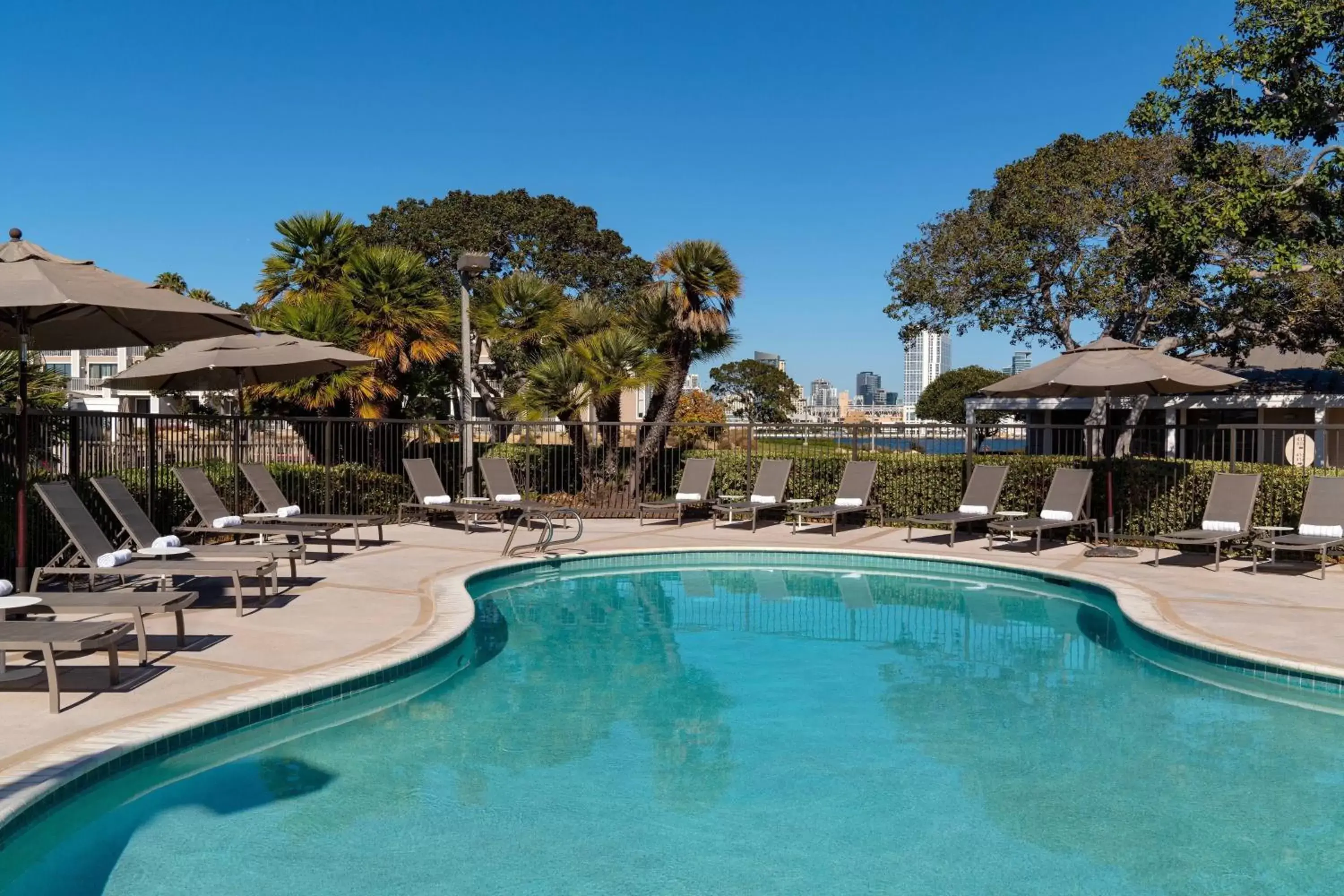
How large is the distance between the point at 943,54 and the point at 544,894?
23.9 metres

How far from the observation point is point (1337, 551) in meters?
10.6

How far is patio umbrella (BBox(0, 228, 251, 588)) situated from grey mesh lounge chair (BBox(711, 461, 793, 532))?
797 cm

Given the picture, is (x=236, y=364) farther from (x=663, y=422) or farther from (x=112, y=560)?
(x=663, y=422)

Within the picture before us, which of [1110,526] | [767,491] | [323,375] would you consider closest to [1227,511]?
[1110,526]

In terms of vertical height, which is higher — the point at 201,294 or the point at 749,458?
the point at 201,294

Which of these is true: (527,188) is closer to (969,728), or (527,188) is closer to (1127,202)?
(1127,202)

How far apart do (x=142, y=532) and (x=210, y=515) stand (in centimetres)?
164

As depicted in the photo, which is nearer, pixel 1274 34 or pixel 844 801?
pixel 844 801

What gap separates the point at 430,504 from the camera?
1362 centimetres

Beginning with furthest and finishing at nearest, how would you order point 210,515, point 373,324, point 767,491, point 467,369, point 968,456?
1. point 373,324
2. point 467,369
3. point 767,491
4. point 968,456
5. point 210,515

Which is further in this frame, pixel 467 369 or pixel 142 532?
pixel 467 369

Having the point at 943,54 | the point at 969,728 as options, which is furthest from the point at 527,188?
the point at 969,728

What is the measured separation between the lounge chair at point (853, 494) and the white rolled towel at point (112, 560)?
8.66 meters

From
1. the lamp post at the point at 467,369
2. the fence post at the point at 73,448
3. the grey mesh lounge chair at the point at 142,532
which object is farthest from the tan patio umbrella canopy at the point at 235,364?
the lamp post at the point at 467,369
